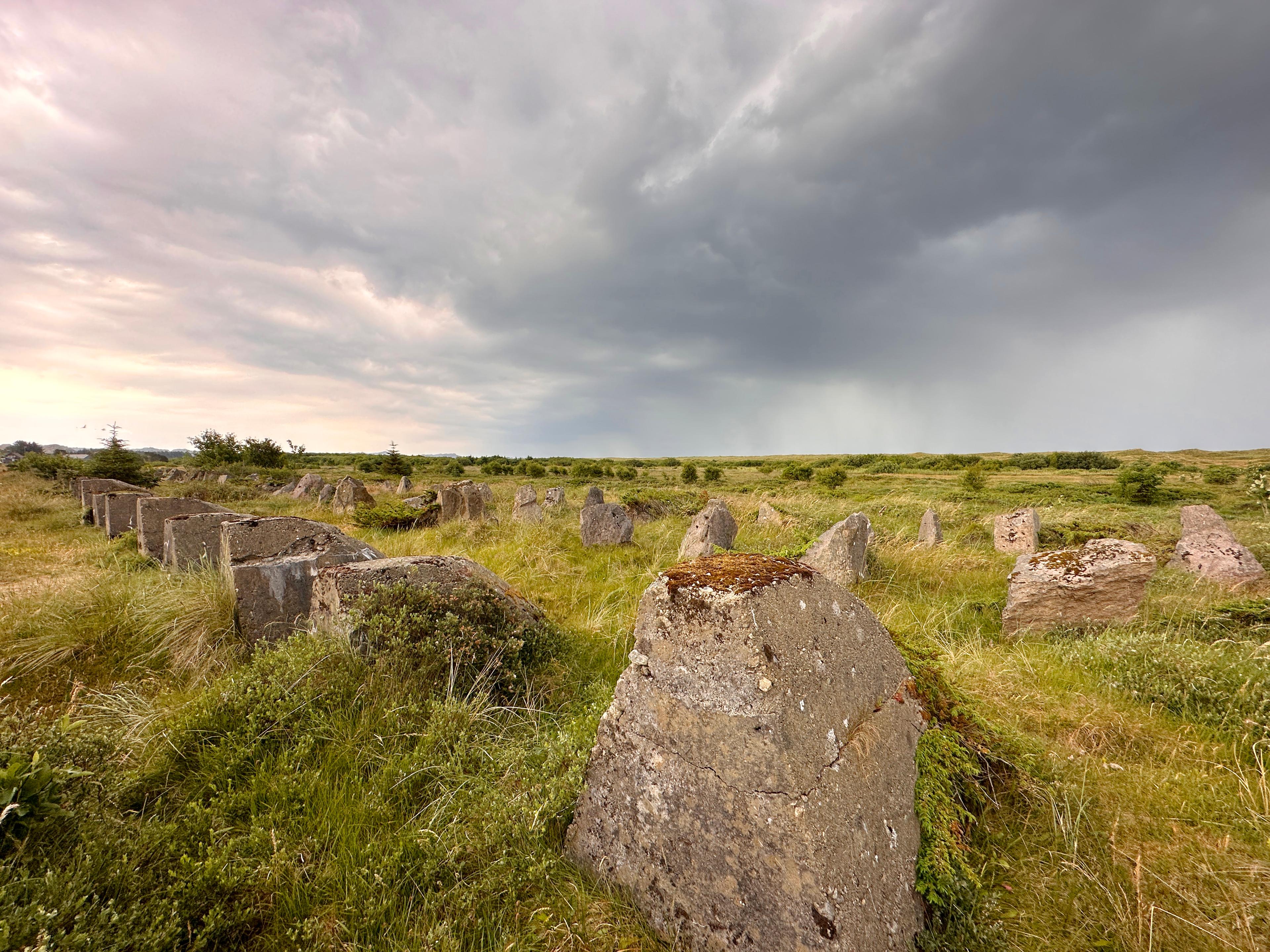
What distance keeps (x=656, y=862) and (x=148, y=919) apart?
209 cm

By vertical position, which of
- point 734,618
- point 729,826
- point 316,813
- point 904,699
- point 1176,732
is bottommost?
point 1176,732

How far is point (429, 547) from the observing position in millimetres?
11078

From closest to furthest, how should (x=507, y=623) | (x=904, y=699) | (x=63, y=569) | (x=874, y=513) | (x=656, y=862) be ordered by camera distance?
1. (x=656, y=862)
2. (x=904, y=699)
3. (x=507, y=623)
4. (x=63, y=569)
5. (x=874, y=513)

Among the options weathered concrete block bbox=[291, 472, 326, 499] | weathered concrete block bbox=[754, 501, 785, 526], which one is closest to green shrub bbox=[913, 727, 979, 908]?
weathered concrete block bbox=[754, 501, 785, 526]

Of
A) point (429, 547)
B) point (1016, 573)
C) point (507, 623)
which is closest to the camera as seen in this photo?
point (507, 623)

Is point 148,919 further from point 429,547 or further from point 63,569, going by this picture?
point 63,569

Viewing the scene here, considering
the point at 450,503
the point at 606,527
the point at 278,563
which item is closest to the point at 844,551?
the point at 606,527

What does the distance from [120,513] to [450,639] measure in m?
13.4

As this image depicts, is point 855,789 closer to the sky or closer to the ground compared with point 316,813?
closer to the sky

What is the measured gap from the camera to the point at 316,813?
273 cm

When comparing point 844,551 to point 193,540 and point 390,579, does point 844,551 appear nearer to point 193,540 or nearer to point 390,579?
point 390,579

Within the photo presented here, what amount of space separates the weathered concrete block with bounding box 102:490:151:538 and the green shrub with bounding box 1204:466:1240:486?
44703 millimetres

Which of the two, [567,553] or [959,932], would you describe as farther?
[567,553]

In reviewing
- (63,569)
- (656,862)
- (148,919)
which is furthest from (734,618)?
(63,569)
